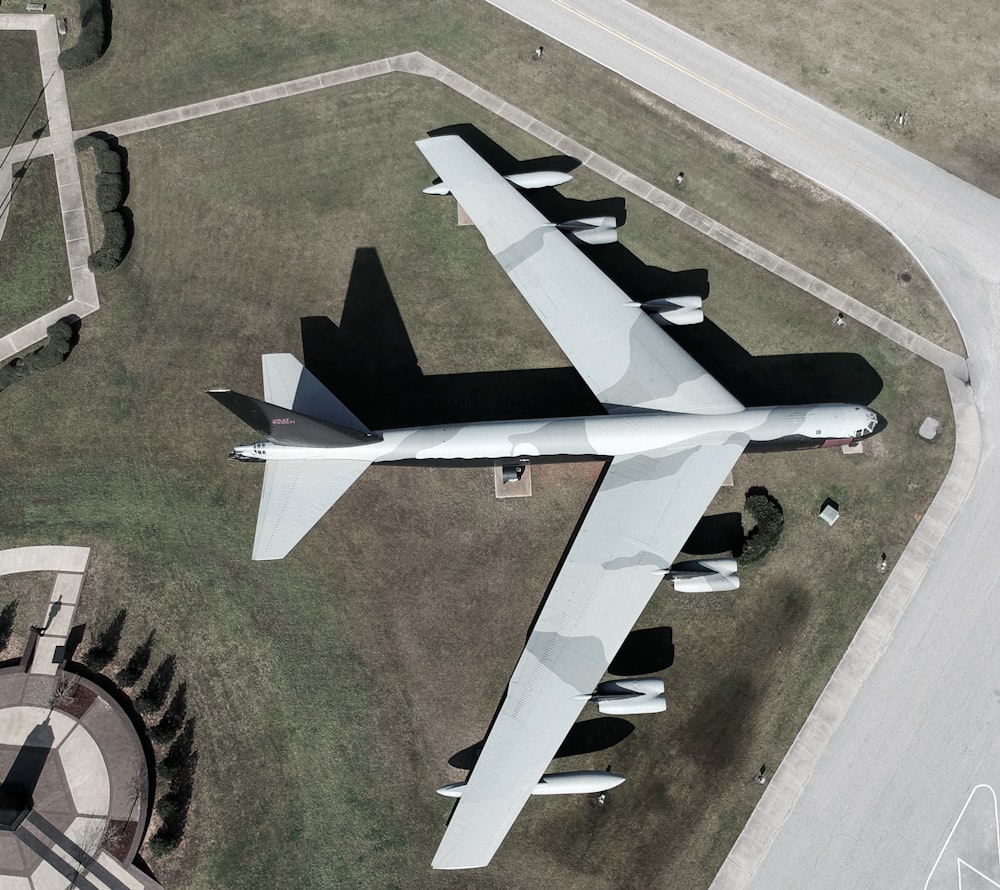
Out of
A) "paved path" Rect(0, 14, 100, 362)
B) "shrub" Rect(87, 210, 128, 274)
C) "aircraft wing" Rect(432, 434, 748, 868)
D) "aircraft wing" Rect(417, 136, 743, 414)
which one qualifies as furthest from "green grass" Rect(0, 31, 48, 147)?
"aircraft wing" Rect(432, 434, 748, 868)

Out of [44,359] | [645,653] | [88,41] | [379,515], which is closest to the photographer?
[645,653]

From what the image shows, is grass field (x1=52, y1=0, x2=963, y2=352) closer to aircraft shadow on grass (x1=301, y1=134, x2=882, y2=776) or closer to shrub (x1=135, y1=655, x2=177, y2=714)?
aircraft shadow on grass (x1=301, y1=134, x2=882, y2=776)

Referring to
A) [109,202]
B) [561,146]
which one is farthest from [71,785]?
[561,146]

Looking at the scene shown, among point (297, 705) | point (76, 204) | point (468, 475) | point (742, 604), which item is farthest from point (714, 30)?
point (297, 705)

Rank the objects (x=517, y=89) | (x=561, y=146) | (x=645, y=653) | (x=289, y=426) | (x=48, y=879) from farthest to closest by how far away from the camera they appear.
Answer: (x=517, y=89), (x=561, y=146), (x=645, y=653), (x=48, y=879), (x=289, y=426)

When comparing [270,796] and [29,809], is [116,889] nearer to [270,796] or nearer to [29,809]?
[29,809]

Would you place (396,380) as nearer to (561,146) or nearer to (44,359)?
(561,146)

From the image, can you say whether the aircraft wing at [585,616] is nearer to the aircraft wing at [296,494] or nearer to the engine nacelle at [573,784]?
the engine nacelle at [573,784]
